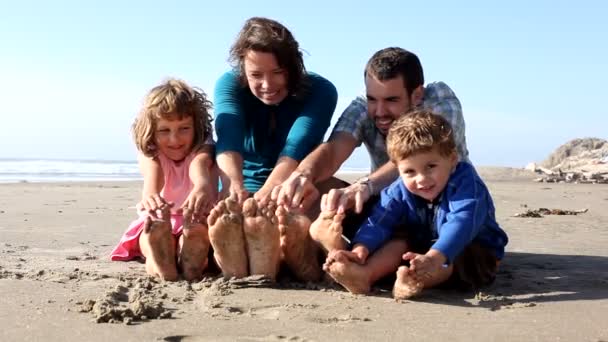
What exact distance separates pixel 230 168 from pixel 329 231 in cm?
74

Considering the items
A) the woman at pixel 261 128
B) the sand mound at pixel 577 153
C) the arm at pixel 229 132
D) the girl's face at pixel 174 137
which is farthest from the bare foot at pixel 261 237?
the sand mound at pixel 577 153

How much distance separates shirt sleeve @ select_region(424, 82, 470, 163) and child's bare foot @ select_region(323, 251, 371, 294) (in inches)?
35.0

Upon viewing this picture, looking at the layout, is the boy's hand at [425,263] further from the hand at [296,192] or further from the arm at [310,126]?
the arm at [310,126]

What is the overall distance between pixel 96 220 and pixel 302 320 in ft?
12.9

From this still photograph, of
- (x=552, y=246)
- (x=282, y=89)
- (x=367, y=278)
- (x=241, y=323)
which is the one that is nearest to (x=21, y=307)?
(x=241, y=323)

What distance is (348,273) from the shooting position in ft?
9.49

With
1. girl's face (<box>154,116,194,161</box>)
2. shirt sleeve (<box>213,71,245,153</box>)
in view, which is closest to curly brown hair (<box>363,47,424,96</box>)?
shirt sleeve (<box>213,71,245,153</box>)

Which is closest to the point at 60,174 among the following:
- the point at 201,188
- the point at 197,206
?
the point at 201,188

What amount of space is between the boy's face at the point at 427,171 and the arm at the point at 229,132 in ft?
2.50

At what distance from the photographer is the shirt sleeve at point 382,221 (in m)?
3.10

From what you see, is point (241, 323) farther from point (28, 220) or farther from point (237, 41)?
point (28, 220)

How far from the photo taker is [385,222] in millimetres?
3133

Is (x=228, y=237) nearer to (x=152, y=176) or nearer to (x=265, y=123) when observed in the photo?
(x=152, y=176)

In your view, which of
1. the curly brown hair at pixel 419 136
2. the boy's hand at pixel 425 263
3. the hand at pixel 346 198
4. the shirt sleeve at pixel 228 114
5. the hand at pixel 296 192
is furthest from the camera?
the shirt sleeve at pixel 228 114
